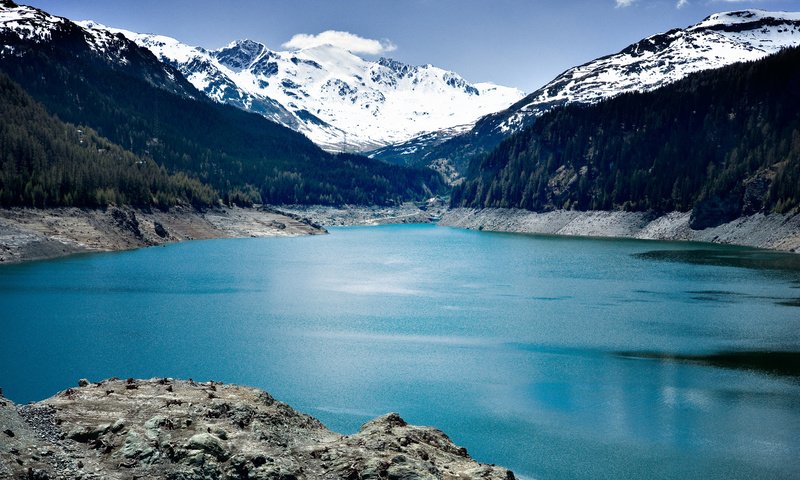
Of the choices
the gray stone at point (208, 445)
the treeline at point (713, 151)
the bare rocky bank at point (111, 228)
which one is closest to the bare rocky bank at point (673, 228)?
the treeline at point (713, 151)

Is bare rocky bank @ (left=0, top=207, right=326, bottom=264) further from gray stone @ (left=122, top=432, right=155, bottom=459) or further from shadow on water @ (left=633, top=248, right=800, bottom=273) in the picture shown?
shadow on water @ (left=633, top=248, right=800, bottom=273)

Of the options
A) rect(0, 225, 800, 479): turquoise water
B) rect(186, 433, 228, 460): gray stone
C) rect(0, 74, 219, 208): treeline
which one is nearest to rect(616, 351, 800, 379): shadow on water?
rect(0, 225, 800, 479): turquoise water

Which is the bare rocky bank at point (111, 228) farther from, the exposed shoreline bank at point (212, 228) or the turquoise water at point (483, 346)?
the turquoise water at point (483, 346)

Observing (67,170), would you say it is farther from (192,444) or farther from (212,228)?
(192,444)

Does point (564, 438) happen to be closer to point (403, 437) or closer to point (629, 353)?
point (403, 437)

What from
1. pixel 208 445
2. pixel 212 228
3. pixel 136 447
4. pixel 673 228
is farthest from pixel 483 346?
pixel 212 228
